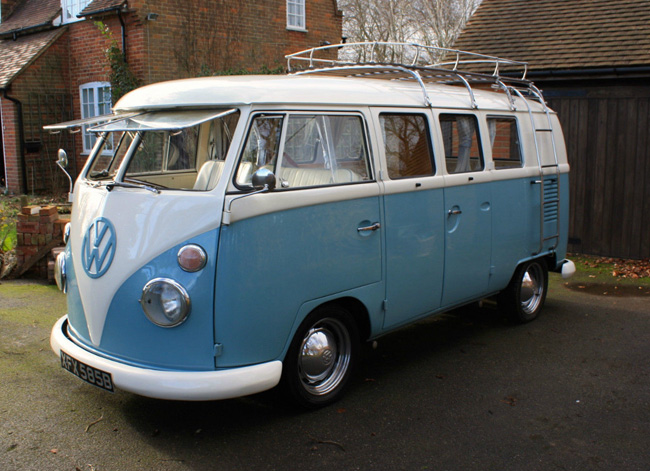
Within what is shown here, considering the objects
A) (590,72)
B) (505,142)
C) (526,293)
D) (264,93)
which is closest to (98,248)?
(264,93)

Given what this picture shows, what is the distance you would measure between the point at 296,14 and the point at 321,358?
14.3 meters

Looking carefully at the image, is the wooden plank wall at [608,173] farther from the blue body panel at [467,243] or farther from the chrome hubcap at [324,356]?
the chrome hubcap at [324,356]

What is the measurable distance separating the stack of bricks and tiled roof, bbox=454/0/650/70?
24.1 ft

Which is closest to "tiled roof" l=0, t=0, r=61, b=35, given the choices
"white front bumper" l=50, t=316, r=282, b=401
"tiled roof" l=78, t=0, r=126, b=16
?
"tiled roof" l=78, t=0, r=126, b=16

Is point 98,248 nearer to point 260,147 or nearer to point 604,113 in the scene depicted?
point 260,147

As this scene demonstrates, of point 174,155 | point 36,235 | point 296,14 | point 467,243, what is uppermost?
point 296,14

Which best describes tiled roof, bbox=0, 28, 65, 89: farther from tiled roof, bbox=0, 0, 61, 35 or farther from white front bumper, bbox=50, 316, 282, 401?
white front bumper, bbox=50, 316, 282, 401

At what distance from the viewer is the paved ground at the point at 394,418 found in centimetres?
389

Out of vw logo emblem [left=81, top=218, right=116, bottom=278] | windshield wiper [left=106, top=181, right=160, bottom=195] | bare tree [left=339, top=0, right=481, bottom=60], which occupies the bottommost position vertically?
vw logo emblem [left=81, top=218, right=116, bottom=278]

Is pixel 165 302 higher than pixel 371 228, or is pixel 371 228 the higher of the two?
pixel 371 228

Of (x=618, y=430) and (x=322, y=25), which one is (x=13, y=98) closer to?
(x=322, y=25)

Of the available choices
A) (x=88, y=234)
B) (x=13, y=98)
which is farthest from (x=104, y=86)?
(x=88, y=234)

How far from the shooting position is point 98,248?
411 centimetres

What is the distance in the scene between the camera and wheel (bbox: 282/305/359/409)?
433 cm
